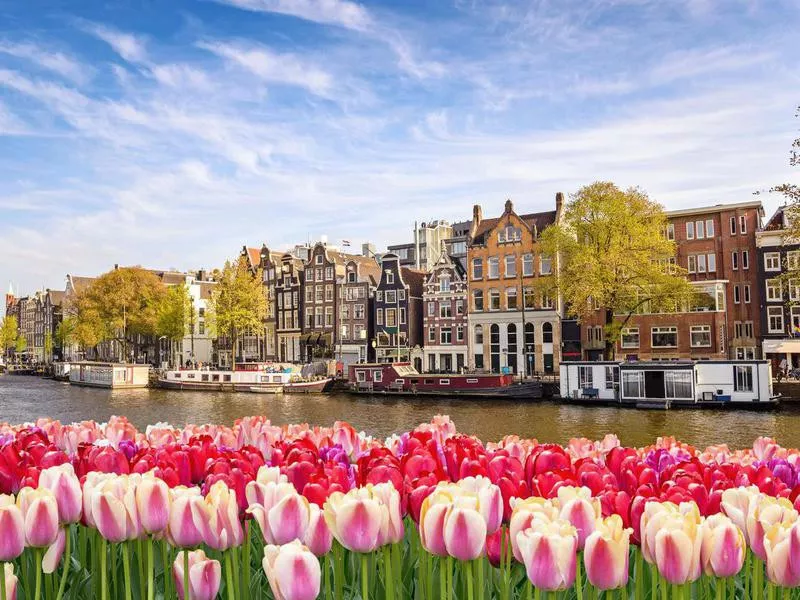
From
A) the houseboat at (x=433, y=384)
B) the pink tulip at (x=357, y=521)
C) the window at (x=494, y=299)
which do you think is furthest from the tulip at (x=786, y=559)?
the window at (x=494, y=299)

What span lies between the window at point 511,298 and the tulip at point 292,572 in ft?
171

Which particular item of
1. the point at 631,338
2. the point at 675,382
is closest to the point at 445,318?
the point at 631,338

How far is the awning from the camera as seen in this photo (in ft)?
142

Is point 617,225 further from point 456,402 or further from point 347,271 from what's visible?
point 347,271

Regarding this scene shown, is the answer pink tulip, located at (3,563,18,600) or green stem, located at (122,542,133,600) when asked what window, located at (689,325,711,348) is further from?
pink tulip, located at (3,563,18,600)

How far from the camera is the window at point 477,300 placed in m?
55.2

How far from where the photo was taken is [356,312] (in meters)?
62.9

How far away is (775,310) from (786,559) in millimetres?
46515

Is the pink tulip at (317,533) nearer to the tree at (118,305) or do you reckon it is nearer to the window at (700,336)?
the window at (700,336)

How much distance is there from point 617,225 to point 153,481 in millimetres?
39287

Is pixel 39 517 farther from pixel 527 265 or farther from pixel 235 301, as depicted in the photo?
pixel 235 301

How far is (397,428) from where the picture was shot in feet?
97.6

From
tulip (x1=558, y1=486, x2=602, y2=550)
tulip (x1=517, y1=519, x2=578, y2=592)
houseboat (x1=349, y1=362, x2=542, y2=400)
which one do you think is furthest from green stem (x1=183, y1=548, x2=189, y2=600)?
houseboat (x1=349, y1=362, x2=542, y2=400)

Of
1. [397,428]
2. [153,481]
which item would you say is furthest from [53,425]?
[397,428]
